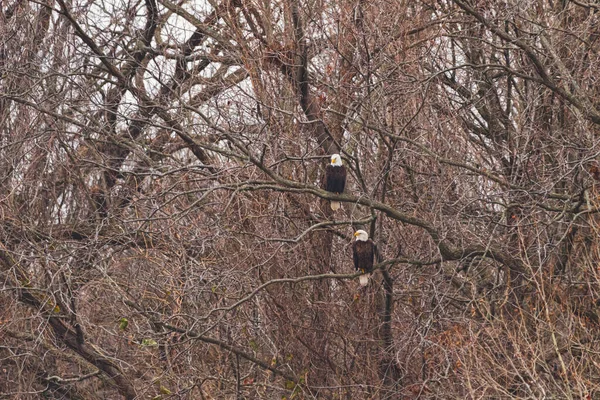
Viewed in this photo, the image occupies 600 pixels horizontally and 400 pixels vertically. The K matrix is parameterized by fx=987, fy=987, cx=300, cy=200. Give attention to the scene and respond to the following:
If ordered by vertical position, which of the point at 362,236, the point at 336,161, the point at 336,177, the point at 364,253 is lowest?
the point at 364,253

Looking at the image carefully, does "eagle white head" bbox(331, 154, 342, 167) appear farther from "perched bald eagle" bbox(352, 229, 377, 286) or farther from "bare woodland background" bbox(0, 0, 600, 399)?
"perched bald eagle" bbox(352, 229, 377, 286)

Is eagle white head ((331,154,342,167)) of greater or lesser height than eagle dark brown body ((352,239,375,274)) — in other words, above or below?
above

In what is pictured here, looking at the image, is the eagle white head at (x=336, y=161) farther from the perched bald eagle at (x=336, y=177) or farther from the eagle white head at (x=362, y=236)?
the eagle white head at (x=362, y=236)

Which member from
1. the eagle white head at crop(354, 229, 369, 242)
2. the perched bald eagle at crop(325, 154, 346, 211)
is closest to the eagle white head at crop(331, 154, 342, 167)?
the perched bald eagle at crop(325, 154, 346, 211)

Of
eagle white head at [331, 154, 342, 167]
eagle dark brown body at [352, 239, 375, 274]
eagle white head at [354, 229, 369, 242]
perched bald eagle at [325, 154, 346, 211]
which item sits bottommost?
eagle dark brown body at [352, 239, 375, 274]

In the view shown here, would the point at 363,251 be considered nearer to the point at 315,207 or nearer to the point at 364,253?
the point at 364,253

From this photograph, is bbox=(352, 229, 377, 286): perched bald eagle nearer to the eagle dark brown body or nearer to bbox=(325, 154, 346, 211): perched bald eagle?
the eagle dark brown body

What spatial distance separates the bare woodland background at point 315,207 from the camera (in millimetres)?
8133

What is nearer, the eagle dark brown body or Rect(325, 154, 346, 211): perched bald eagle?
the eagle dark brown body

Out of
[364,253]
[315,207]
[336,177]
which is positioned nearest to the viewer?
[364,253]

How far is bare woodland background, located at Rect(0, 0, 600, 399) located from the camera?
8133mm

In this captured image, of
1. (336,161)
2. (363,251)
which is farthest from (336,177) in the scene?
(363,251)

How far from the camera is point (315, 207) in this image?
9586 mm

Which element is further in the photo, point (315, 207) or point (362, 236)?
point (315, 207)
